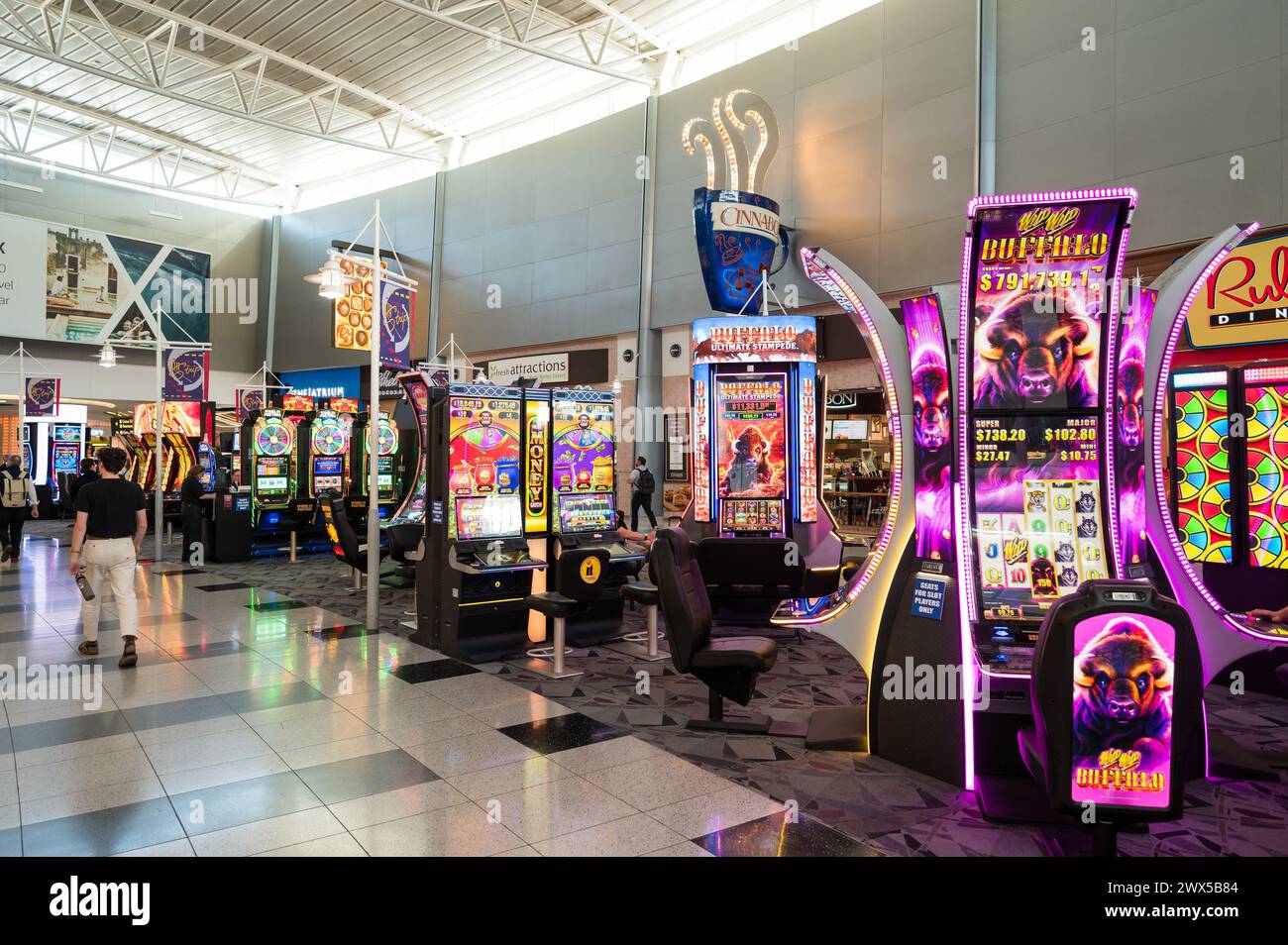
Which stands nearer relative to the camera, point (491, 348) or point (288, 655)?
point (288, 655)

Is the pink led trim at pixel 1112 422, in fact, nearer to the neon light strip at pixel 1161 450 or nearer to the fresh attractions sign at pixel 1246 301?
the neon light strip at pixel 1161 450

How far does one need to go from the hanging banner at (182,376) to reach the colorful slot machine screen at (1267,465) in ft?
38.3

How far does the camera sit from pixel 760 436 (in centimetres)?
741

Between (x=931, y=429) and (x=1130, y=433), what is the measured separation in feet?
2.57

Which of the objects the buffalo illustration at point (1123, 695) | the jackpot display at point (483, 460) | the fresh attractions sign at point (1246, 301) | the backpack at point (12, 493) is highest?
the fresh attractions sign at point (1246, 301)

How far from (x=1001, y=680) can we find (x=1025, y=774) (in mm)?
419

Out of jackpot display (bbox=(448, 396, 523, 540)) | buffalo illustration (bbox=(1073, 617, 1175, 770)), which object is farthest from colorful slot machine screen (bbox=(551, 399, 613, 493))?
buffalo illustration (bbox=(1073, 617, 1175, 770))

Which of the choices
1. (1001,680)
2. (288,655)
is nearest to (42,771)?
(288,655)

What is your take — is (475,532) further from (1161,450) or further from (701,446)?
(1161,450)

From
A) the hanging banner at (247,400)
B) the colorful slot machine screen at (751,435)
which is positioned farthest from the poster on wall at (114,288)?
the colorful slot machine screen at (751,435)

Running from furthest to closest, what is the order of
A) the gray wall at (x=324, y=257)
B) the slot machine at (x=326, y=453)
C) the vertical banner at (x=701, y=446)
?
the gray wall at (x=324, y=257)
the slot machine at (x=326, y=453)
the vertical banner at (x=701, y=446)

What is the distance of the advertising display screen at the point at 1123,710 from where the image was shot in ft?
7.76

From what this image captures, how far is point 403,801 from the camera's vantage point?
322 centimetres
